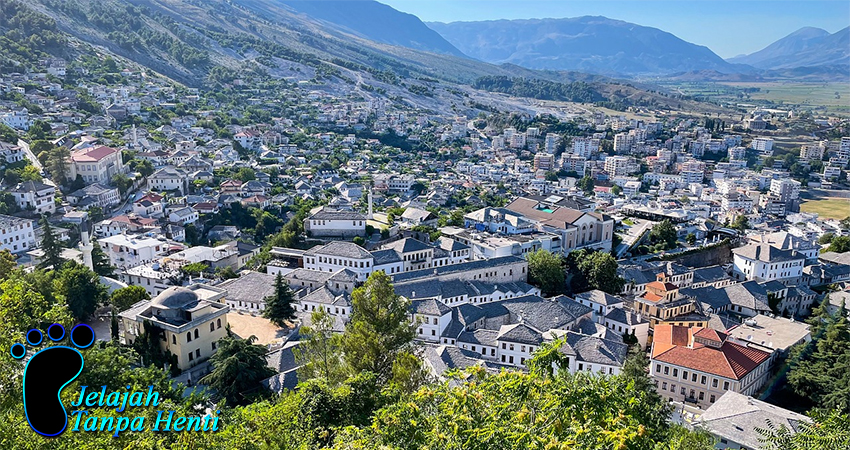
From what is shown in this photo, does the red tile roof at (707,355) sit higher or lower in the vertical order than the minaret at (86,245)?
lower

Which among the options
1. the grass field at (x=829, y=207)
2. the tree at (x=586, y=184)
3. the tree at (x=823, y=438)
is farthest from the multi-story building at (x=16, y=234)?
the grass field at (x=829, y=207)

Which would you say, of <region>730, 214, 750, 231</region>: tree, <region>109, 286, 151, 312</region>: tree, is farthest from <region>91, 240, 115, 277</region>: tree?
<region>730, 214, 750, 231</region>: tree

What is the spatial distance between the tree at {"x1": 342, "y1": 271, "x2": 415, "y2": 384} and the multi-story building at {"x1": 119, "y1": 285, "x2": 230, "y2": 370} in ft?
21.0

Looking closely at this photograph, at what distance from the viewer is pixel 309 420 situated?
11367 mm

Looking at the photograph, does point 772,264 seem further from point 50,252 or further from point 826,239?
point 50,252

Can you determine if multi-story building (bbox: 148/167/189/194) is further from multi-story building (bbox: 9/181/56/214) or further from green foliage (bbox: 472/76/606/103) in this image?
green foliage (bbox: 472/76/606/103)

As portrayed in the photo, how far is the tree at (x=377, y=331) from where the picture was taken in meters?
17.0

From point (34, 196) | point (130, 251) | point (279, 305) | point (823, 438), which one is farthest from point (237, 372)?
point (34, 196)

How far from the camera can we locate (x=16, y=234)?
3081 cm

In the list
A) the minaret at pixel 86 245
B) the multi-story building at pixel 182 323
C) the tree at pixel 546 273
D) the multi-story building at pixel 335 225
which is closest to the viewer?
the multi-story building at pixel 182 323

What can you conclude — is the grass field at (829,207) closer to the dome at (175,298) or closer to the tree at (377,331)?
the tree at (377,331)

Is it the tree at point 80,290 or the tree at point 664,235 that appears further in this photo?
the tree at point 664,235

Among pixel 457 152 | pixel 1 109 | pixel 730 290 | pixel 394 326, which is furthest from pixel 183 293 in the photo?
pixel 457 152

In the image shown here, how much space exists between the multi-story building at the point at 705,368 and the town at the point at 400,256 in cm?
8
